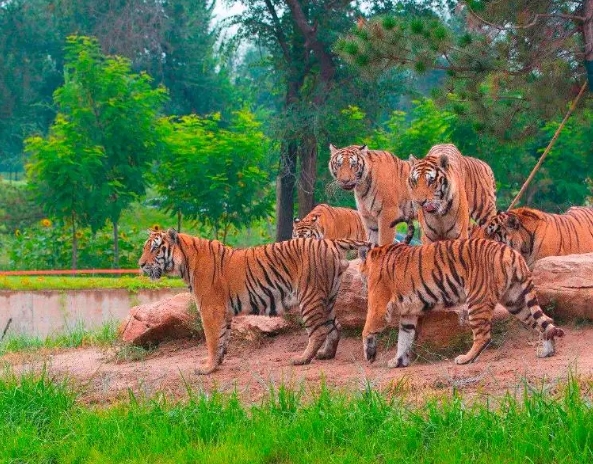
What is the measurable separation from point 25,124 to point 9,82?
1.38 meters

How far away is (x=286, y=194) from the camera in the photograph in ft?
63.6

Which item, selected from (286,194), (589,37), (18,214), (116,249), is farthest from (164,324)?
(18,214)

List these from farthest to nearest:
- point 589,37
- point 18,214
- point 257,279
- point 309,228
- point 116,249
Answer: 1. point 18,214
2. point 116,249
3. point 309,228
4. point 589,37
5. point 257,279

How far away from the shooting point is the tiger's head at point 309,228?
10.8m

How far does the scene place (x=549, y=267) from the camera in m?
7.51

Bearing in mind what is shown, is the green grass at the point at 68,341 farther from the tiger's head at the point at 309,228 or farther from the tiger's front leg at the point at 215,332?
the tiger's front leg at the point at 215,332

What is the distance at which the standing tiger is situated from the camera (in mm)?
10930

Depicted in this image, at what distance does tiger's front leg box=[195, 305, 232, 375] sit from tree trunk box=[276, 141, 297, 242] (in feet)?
35.9

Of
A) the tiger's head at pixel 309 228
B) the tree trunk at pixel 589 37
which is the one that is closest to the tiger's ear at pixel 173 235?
the tiger's head at pixel 309 228

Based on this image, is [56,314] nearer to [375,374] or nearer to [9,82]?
[375,374]

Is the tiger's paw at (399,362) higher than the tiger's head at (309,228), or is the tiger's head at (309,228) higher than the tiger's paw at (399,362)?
the tiger's head at (309,228)

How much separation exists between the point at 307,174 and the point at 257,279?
424 inches

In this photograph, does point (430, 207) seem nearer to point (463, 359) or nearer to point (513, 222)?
point (513, 222)

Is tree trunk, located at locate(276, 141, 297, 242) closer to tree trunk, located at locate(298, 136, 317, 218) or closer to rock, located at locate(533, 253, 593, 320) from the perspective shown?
tree trunk, located at locate(298, 136, 317, 218)
